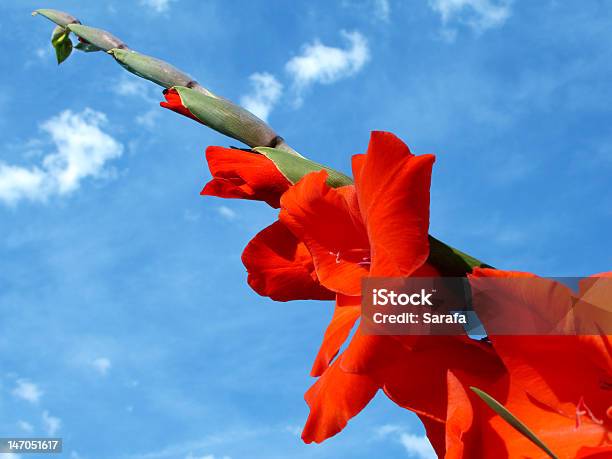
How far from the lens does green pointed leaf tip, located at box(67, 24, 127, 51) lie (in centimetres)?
69

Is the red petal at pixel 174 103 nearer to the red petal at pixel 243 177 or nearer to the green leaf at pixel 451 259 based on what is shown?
the red petal at pixel 243 177

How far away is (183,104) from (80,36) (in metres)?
0.23

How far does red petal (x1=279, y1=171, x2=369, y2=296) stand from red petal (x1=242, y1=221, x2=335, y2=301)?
0.05 m

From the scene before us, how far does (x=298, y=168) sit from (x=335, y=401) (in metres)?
0.17

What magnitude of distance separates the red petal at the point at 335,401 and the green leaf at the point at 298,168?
13cm

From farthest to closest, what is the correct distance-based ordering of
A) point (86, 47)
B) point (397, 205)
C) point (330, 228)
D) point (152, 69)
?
point (86, 47) → point (152, 69) → point (330, 228) → point (397, 205)

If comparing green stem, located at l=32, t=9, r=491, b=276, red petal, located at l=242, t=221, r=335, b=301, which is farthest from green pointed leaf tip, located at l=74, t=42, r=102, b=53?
red petal, located at l=242, t=221, r=335, b=301

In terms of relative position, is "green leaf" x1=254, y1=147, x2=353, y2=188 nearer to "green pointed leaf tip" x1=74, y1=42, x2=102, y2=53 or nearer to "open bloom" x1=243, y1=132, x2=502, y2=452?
"open bloom" x1=243, y1=132, x2=502, y2=452

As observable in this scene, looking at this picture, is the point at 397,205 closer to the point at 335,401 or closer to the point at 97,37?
the point at 335,401

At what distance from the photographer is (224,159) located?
1.91 ft

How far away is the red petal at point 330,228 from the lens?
19.5 inches

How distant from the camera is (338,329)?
1.60ft

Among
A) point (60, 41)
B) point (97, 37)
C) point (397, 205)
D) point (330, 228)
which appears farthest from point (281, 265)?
point (60, 41)

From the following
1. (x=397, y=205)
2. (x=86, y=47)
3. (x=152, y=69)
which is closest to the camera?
(x=397, y=205)
